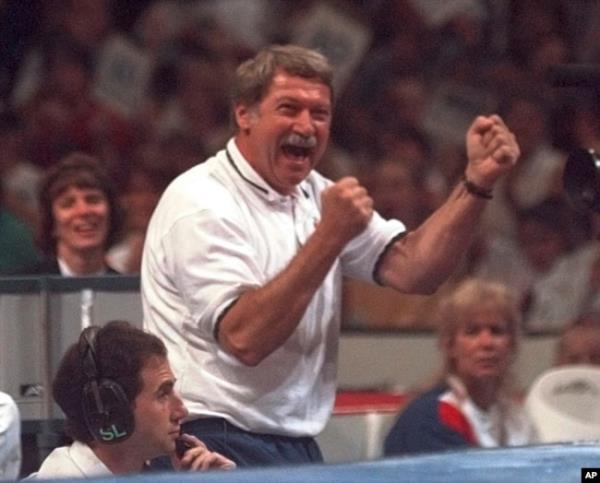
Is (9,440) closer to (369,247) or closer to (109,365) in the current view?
(109,365)

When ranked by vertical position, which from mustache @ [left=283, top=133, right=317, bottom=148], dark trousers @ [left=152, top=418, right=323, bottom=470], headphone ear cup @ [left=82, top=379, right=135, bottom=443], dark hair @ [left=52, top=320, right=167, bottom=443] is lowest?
dark trousers @ [left=152, top=418, right=323, bottom=470]

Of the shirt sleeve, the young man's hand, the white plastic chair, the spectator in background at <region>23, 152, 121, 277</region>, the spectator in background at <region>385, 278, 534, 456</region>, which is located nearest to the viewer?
the young man's hand

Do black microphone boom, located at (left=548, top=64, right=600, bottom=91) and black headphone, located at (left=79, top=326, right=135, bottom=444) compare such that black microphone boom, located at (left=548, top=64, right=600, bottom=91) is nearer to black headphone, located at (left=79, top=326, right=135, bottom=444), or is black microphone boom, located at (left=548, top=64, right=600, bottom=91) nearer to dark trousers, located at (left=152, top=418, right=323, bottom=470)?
dark trousers, located at (left=152, top=418, right=323, bottom=470)

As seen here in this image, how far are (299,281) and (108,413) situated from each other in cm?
46

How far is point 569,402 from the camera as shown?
5.82 meters

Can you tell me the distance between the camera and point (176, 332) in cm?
423

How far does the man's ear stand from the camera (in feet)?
14.2

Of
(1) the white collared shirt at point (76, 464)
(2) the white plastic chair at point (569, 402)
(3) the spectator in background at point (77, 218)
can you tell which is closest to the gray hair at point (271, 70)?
(1) the white collared shirt at point (76, 464)

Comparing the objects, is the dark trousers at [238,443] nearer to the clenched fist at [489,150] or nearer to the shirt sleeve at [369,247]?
the shirt sleeve at [369,247]

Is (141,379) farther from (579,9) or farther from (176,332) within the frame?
(579,9)

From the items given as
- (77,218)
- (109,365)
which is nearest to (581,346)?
(77,218)

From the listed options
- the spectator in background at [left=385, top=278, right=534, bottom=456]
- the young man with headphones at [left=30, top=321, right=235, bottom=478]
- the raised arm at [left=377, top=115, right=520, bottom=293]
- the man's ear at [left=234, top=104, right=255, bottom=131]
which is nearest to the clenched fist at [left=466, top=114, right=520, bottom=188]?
the raised arm at [left=377, top=115, right=520, bottom=293]

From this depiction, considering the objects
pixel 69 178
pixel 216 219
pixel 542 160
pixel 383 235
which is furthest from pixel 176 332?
pixel 542 160

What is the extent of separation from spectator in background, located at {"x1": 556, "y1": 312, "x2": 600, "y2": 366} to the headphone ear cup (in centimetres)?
236
